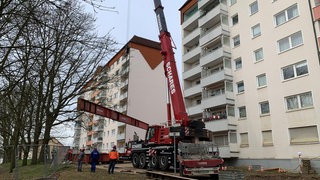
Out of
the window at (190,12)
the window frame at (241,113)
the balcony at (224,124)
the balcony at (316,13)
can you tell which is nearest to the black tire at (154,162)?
the balcony at (224,124)

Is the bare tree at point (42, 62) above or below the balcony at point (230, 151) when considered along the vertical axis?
above

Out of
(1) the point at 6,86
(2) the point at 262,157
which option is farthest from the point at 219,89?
(1) the point at 6,86

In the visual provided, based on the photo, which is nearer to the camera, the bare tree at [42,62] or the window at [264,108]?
the bare tree at [42,62]

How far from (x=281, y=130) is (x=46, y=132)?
1903 centimetres

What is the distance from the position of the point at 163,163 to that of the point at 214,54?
56.4 ft

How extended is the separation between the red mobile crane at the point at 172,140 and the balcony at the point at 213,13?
13.2m

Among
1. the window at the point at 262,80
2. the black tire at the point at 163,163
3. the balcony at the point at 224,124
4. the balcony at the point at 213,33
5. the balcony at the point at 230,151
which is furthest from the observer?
the balcony at the point at 213,33

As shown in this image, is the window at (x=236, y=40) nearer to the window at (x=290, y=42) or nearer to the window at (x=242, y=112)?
the window at (x=290, y=42)

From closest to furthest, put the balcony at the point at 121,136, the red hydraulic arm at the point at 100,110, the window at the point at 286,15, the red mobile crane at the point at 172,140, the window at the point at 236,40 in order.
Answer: the red mobile crane at the point at 172,140, the red hydraulic arm at the point at 100,110, the window at the point at 286,15, the window at the point at 236,40, the balcony at the point at 121,136

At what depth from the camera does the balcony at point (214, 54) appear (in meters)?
31.9

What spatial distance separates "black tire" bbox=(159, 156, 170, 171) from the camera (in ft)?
61.8

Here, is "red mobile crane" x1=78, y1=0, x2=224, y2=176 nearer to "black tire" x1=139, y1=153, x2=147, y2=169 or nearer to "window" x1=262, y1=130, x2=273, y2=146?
"black tire" x1=139, y1=153, x2=147, y2=169

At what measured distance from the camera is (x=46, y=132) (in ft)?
83.0

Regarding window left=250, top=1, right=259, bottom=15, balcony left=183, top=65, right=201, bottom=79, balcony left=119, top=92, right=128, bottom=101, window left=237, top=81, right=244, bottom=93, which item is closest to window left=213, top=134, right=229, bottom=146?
window left=237, top=81, right=244, bottom=93
